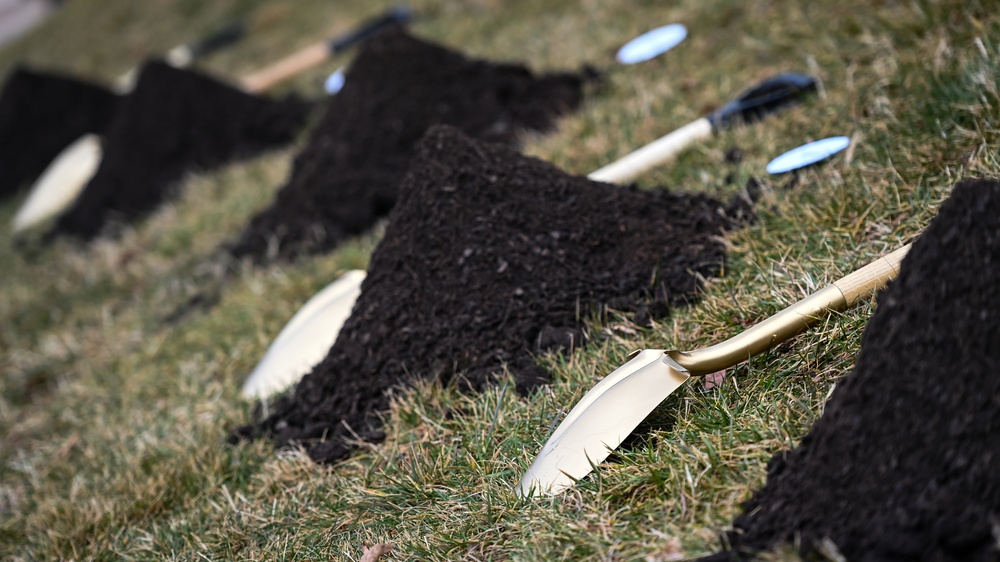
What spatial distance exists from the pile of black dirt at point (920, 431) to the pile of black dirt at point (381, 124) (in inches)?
113

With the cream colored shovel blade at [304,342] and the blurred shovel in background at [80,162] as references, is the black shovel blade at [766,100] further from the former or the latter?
the blurred shovel in background at [80,162]

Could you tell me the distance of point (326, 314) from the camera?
3527 mm

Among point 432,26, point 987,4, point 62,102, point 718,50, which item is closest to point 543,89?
point 718,50

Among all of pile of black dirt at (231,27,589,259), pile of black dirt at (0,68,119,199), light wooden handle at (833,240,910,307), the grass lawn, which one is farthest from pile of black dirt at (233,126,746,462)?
pile of black dirt at (0,68,119,199)

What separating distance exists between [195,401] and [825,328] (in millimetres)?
2408

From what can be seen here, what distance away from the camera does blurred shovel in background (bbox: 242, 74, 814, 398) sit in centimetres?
340

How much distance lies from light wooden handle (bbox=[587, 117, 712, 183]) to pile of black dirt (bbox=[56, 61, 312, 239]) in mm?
3258

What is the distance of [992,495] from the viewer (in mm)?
1654

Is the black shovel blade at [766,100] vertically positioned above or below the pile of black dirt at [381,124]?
below

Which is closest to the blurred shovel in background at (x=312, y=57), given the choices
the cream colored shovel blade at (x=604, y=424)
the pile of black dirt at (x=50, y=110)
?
the pile of black dirt at (x=50, y=110)

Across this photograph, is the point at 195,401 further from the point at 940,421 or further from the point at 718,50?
the point at 718,50

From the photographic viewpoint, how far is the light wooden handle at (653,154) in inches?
146

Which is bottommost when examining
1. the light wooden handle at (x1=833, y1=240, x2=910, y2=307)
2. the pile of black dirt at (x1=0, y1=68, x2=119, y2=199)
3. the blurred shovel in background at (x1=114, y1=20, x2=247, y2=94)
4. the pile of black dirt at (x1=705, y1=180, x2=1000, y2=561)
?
the light wooden handle at (x1=833, y1=240, x2=910, y2=307)

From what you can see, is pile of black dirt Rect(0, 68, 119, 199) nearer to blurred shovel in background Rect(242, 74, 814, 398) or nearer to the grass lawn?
the grass lawn
